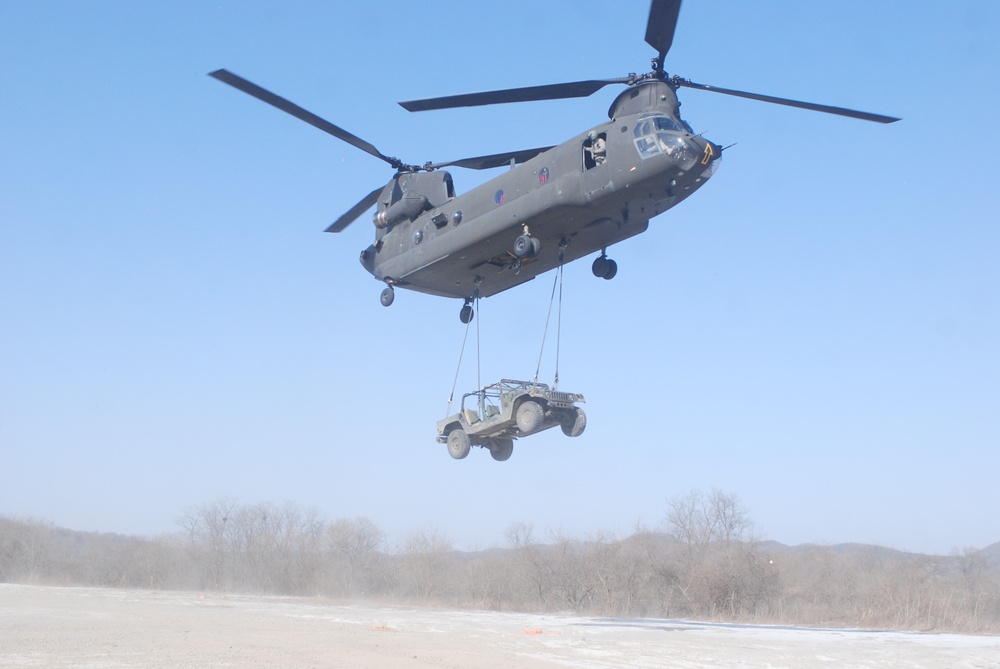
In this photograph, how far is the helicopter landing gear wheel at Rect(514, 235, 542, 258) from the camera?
18.2 m

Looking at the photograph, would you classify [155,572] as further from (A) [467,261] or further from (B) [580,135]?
(B) [580,135]

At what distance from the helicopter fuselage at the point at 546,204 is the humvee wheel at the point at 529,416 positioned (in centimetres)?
312

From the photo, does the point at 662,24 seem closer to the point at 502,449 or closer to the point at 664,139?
the point at 664,139

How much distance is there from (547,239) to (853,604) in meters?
28.0

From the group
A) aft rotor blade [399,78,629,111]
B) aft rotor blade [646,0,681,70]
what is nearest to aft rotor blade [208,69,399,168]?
aft rotor blade [399,78,629,111]

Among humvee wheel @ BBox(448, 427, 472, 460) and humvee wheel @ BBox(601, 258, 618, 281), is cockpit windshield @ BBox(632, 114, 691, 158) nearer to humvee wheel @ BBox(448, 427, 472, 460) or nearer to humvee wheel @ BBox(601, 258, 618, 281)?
humvee wheel @ BBox(601, 258, 618, 281)

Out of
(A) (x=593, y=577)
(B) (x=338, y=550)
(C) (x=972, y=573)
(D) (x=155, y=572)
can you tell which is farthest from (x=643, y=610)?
(D) (x=155, y=572)

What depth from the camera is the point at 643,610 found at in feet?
137

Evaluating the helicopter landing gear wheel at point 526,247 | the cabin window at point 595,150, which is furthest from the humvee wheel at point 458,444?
the cabin window at point 595,150

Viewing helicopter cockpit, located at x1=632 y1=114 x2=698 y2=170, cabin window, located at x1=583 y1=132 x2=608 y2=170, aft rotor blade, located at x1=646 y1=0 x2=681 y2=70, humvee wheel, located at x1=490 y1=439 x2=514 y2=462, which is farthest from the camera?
humvee wheel, located at x1=490 y1=439 x2=514 y2=462

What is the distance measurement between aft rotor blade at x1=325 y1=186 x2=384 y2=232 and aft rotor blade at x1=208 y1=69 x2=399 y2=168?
1393 millimetres

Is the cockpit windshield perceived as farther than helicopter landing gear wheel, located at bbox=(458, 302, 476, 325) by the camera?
No

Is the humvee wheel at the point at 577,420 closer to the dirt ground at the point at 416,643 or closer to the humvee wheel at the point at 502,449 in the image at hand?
the humvee wheel at the point at 502,449

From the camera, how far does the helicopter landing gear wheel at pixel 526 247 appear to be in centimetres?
1816
